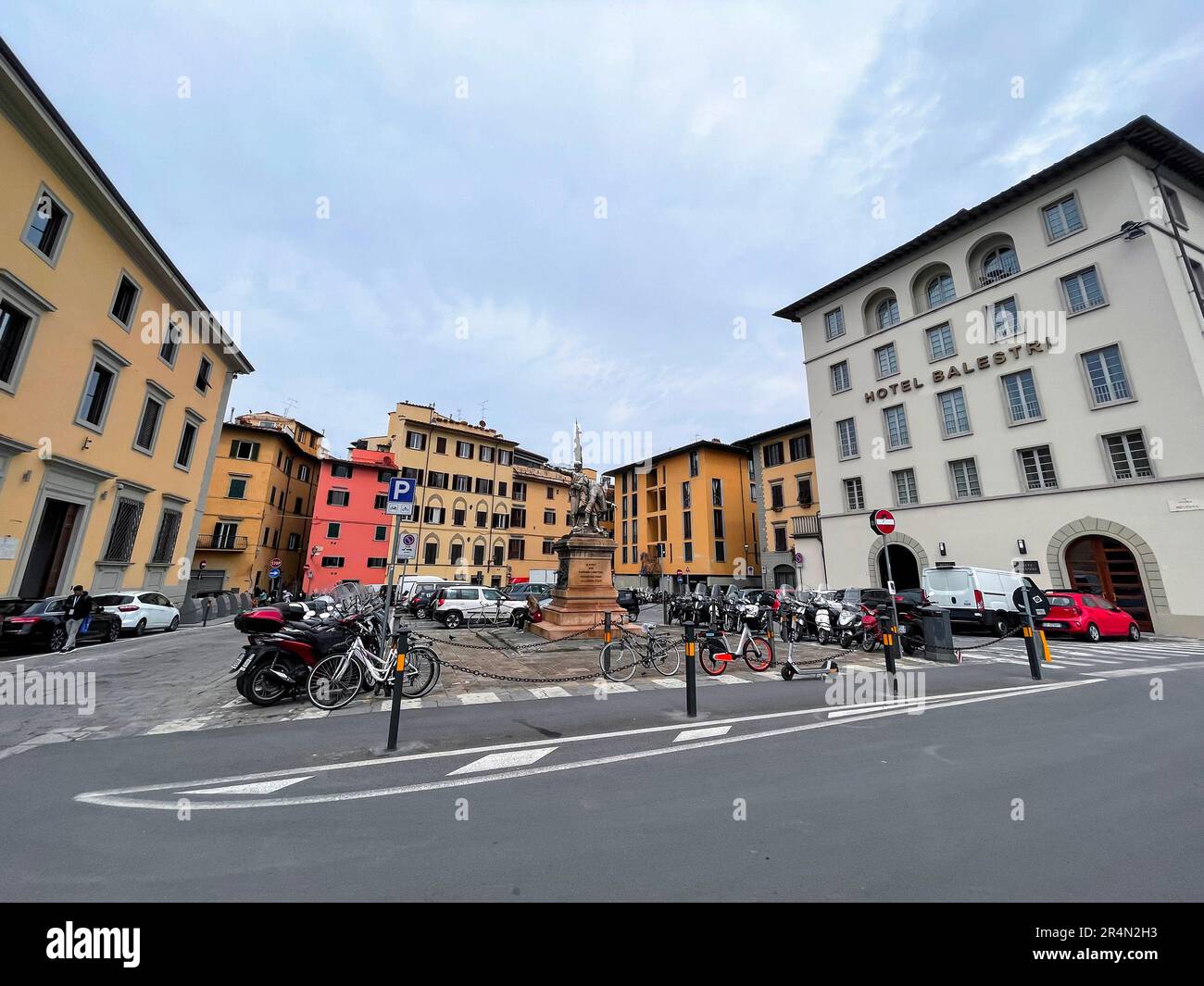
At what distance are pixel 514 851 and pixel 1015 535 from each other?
81.6 ft

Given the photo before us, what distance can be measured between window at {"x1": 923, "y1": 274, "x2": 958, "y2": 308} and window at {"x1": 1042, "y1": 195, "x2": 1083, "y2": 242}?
3.87m

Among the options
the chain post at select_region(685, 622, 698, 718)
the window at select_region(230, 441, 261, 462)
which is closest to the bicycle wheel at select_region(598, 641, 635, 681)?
the chain post at select_region(685, 622, 698, 718)

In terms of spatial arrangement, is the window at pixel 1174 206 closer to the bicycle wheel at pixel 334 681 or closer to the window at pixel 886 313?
the window at pixel 886 313

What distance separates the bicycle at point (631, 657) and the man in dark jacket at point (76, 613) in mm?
13305

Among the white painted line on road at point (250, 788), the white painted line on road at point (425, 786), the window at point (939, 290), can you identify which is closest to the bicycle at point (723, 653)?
the white painted line on road at point (425, 786)

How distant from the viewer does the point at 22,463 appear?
44.9 feet

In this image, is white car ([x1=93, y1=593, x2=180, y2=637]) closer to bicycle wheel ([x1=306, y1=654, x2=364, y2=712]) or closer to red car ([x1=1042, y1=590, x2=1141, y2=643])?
bicycle wheel ([x1=306, y1=654, x2=364, y2=712])

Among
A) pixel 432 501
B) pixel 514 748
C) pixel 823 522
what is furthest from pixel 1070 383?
pixel 432 501

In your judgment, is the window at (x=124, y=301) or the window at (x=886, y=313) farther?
the window at (x=886, y=313)

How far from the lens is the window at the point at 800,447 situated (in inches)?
1321

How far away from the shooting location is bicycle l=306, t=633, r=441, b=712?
23.2 feet

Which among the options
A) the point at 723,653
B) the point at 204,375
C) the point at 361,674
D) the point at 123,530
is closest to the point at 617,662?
the point at 723,653
